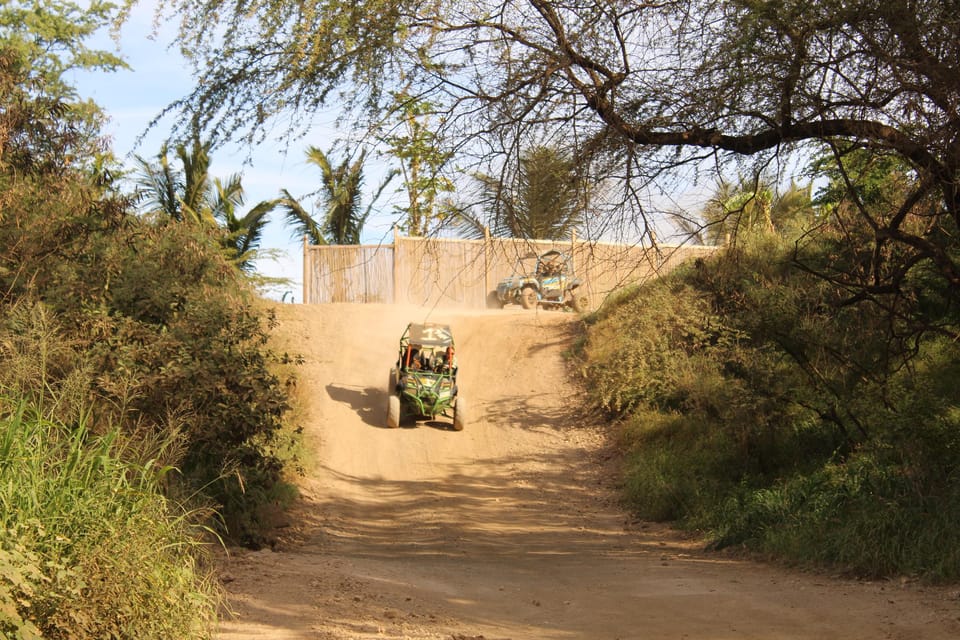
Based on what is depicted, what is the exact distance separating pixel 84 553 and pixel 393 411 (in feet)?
44.4

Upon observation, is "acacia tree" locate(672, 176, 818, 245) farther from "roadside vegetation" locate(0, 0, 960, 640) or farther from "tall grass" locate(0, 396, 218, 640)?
"tall grass" locate(0, 396, 218, 640)

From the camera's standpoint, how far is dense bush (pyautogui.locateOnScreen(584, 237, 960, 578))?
906 centimetres

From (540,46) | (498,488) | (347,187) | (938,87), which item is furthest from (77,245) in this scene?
(938,87)

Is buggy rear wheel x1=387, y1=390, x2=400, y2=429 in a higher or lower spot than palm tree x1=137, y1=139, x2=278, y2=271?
lower

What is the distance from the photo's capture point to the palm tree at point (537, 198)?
8141 millimetres

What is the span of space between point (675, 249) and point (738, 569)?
373 centimetres

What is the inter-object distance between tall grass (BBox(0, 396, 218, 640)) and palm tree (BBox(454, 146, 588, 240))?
A: 144 inches

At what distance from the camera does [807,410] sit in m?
13.0

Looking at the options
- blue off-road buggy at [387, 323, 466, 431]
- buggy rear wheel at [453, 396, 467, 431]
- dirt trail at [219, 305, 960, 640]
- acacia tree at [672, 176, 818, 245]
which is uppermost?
acacia tree at [672, 176, 818, 245]

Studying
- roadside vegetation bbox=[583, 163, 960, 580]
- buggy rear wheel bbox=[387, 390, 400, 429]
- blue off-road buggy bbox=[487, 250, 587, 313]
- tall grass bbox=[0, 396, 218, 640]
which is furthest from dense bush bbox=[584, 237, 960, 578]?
blue off-road buggy bbox=[487, 250, 587, 313]

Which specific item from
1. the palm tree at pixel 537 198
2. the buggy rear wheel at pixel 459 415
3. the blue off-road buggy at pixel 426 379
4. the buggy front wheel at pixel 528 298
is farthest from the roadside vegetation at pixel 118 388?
the buggy front wheel at pixel 528 298

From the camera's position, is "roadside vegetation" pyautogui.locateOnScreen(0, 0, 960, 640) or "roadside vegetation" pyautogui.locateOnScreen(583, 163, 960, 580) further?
"roadside vegetation" pyautogui.locateOnScreen(583, 163, 960, 580)

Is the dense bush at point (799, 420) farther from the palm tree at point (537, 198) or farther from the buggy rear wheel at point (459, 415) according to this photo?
the buggy rear wheel at point (459, 415)

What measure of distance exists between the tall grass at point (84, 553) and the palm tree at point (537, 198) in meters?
3.67
